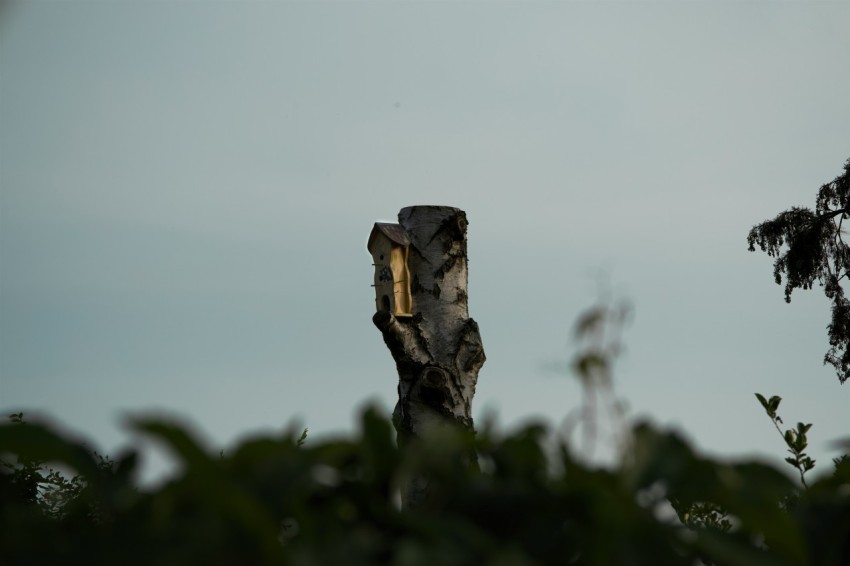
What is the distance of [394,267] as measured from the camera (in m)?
6.12

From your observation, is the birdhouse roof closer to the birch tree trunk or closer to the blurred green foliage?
the birch tree trunk

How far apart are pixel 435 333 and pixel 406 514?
4.95 meters

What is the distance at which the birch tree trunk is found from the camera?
567cm

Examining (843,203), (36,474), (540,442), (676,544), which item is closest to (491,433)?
(540,442)

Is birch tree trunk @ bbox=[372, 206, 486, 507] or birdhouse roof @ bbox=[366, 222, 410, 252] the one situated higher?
birdhouse roof @ bbox=[366, 222, 410, 252]

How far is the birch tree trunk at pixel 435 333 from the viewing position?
5.67m

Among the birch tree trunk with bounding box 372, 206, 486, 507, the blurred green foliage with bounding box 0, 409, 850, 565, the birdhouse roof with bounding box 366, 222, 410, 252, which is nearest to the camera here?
the blurred green foliage with bounding box 0, 409, 850, 565

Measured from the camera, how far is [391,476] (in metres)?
0.92

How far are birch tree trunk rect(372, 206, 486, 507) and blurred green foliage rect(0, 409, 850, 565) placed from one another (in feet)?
15.0

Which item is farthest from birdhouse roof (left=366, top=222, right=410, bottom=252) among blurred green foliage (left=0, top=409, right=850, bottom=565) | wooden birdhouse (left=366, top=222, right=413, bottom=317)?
blurred green foliage (left=0, top=409, right=850, bottom=565)

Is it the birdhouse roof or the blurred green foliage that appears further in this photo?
the birdhouse roof

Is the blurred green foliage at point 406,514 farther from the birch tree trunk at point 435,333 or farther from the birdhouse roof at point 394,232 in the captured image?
the birdhouse roof at point 394,232

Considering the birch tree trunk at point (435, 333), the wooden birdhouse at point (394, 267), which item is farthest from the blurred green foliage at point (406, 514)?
the wooden birdhouse at point (394, 267)

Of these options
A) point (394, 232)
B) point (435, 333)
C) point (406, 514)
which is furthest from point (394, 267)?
point (406, 514)
